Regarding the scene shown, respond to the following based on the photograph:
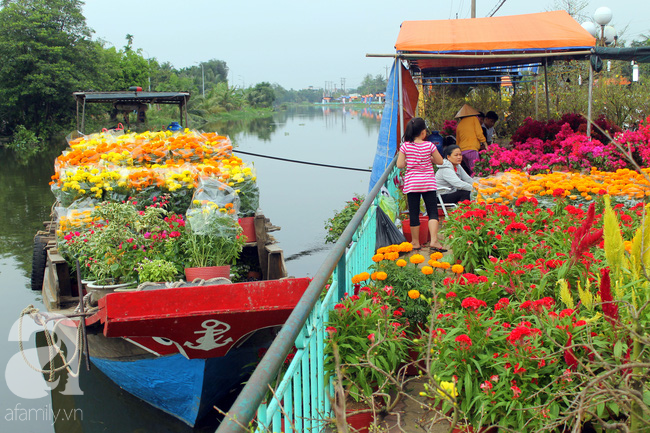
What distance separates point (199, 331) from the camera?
175 inches

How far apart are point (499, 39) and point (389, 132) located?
7.31ft

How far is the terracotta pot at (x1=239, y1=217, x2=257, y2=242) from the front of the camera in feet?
22.4

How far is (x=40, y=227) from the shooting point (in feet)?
48.5

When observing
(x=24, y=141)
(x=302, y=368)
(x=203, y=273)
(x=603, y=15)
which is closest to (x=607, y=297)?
(x=302, y=368)

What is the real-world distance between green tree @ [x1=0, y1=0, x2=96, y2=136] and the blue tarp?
34.6 m

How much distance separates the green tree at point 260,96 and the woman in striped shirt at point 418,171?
93997 mm

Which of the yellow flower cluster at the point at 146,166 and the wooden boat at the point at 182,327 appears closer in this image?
the wooden boat at the point at 182,327

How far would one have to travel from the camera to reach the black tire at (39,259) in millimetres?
8586

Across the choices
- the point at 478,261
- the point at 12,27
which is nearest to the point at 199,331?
the point at 478,261

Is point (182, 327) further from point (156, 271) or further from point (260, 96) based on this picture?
point (260, 96)

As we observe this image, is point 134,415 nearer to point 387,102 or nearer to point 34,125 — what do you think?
point 387,102

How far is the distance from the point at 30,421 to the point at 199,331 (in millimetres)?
3519

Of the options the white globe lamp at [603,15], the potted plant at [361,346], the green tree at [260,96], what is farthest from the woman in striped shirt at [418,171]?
the green tree at [260,96]

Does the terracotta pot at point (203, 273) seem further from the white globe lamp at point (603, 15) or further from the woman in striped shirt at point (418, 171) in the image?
the white globe lamp at point (603, 15)
